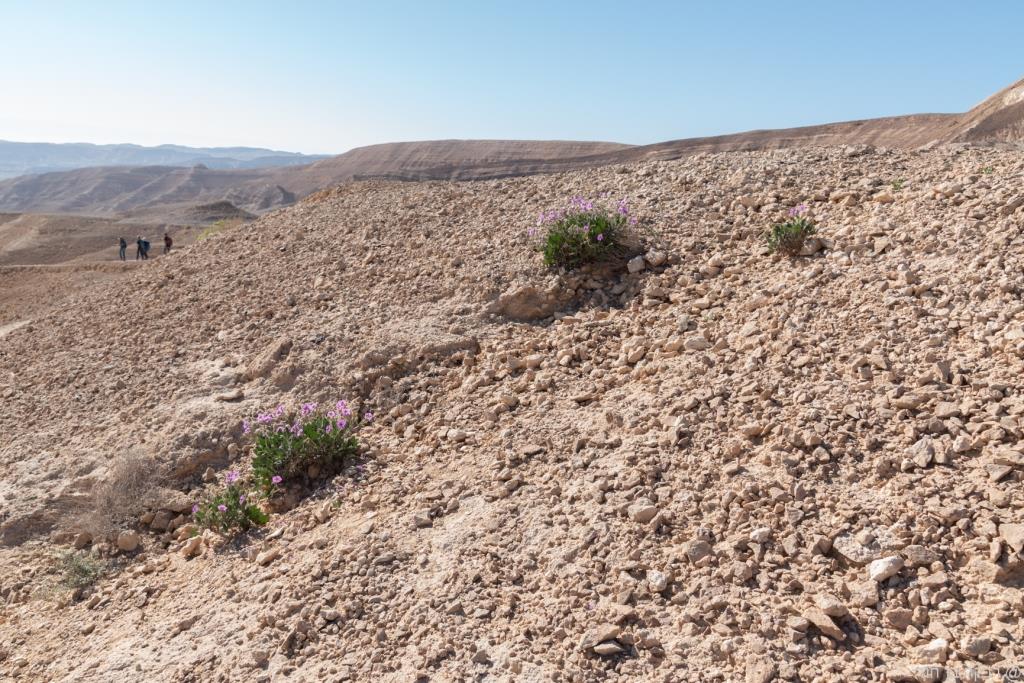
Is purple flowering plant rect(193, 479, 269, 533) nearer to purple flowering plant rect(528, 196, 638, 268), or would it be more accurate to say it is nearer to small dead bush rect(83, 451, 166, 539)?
small dead bush rect(83, 451, 166, 539)

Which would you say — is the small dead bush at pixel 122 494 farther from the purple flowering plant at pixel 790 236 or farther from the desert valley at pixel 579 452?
the purple flowering plant at pixel 790 236

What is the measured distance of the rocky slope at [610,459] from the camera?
3.11 m

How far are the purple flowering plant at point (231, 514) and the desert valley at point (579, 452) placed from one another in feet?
0.51

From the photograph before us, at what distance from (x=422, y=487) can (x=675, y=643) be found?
6.43 ft

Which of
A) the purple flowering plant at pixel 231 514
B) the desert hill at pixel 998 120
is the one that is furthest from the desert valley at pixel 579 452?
the desert hill at pixel 998 120

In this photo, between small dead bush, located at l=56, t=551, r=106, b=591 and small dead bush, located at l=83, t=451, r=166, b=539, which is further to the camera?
small dead bush, located at l=83, t=451, r=166, b=539

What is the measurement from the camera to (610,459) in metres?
4.16

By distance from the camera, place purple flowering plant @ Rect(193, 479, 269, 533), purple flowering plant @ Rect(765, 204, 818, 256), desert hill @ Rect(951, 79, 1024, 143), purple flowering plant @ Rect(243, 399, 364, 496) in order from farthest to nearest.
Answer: desert hill @ Rect(951, 79, 1024, 143)
purple flowering plant @ Rect(765, 204, 818, 256)
purple flowering plant @ Rect(243, 399, 364, 496)
purple flowering plant @ Rect(193, 479, 269, 533)

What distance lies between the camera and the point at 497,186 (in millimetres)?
9406

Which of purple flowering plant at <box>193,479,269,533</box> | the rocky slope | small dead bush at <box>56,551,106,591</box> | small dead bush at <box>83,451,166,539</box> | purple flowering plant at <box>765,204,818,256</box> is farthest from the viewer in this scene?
purple flowering plant at <box>765,204,818,256</box>

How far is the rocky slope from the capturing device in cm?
311

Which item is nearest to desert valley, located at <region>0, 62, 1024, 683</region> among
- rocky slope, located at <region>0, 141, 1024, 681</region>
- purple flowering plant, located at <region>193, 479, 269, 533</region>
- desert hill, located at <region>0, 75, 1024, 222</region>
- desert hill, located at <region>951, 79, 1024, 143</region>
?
rocky slope, located at <region>0, 141, 1024, 681</region>

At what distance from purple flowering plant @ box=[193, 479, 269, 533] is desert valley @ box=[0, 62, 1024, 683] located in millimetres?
155

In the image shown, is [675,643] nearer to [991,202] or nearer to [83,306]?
[991,202]
